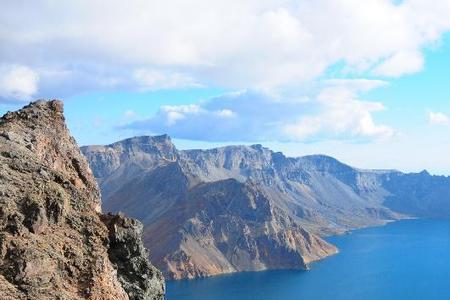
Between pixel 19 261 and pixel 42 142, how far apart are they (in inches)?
1219

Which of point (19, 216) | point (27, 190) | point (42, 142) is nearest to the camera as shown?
point (19, 216)

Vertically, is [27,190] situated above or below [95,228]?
above

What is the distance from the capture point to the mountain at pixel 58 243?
4466 cm

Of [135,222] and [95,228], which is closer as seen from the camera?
[95,228]

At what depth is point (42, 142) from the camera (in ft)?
239

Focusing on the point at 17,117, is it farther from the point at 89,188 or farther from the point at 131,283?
the point at 131,283

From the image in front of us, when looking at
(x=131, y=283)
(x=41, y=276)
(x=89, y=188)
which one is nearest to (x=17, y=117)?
(x=89, y=188)

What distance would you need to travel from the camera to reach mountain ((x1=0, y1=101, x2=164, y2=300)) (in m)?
44.7

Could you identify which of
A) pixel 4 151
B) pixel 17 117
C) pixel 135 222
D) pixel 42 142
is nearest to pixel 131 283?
pixel 135 222

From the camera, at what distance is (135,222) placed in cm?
5981

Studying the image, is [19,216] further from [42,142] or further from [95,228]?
[42,142]

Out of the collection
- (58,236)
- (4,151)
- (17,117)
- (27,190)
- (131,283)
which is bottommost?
(131,283)

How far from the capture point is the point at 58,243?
49.7 metres

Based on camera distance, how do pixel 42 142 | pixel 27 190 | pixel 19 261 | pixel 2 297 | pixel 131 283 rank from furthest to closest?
pixel 42 142 < pixel 131 283 < pixel 27 190 < pixel 19 261 < pixel 2 297
